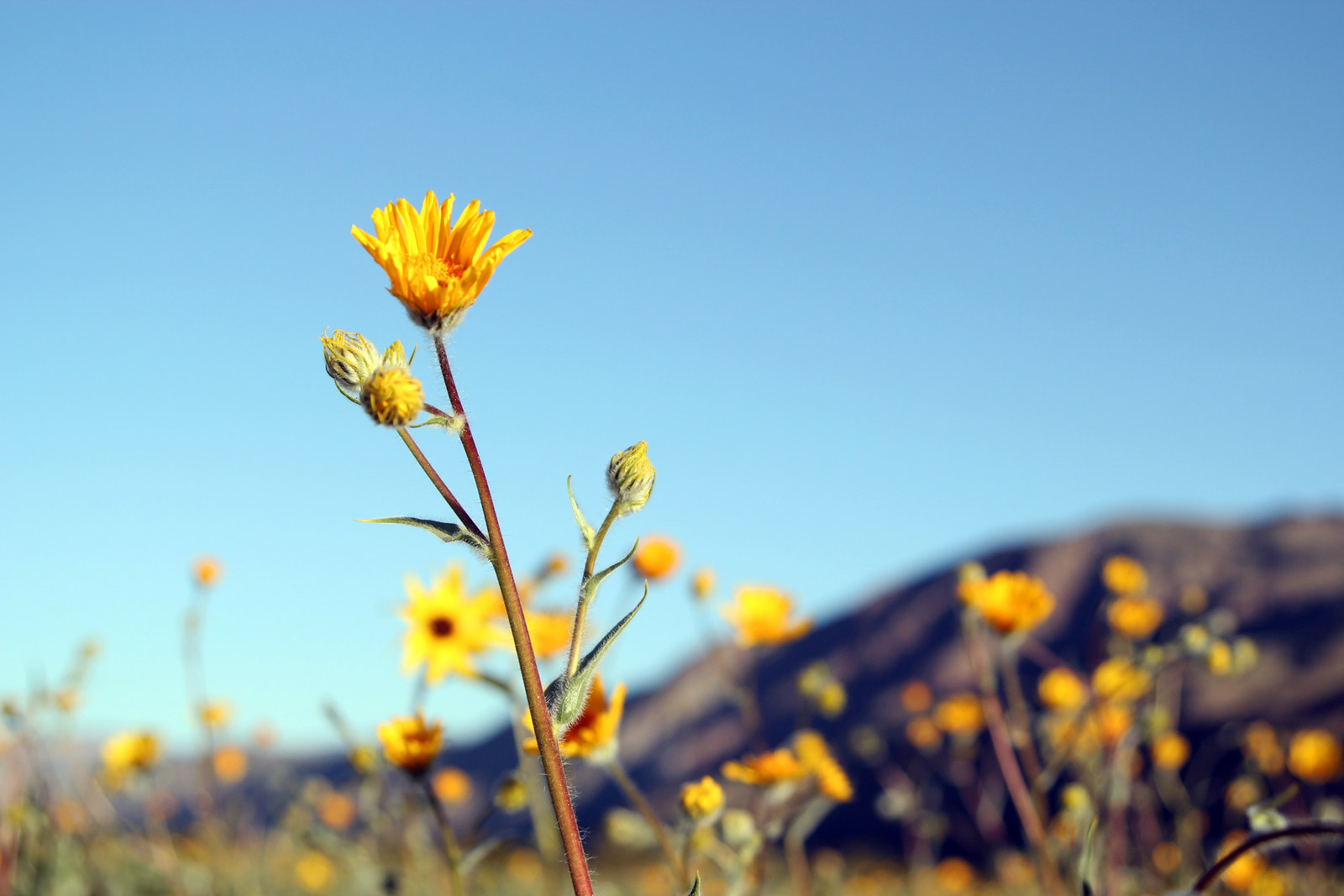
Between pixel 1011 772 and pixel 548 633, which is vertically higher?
pixel 548 633

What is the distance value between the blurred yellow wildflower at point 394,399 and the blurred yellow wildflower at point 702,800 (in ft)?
4.09

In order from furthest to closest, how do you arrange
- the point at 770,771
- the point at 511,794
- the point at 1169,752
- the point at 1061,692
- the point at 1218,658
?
the point at 1169,752
the point at 1061,692
the point at 1218,658
the point at 770,771
the point at 511,794

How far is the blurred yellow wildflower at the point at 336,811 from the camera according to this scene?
7.98m

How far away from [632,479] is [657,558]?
89.0 inches

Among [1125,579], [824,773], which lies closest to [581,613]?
[824,773]

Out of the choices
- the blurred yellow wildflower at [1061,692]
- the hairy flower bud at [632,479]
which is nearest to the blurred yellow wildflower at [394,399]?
the hairy flower bud at [632,479]

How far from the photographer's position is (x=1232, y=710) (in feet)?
67.6

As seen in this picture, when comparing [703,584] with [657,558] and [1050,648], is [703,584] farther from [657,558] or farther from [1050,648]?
[1050,648]

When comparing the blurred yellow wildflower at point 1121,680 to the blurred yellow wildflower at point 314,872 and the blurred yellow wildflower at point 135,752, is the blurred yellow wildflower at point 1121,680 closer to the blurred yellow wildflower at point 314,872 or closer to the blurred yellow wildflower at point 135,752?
the blurred yellow wildflower at point 135,752

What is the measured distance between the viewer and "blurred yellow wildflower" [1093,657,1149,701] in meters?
3.88

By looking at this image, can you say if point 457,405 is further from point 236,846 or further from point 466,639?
point 236,846

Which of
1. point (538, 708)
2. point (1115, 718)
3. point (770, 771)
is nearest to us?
point (538, 708)

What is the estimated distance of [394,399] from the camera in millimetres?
1220

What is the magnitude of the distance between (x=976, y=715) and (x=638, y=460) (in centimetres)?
496
